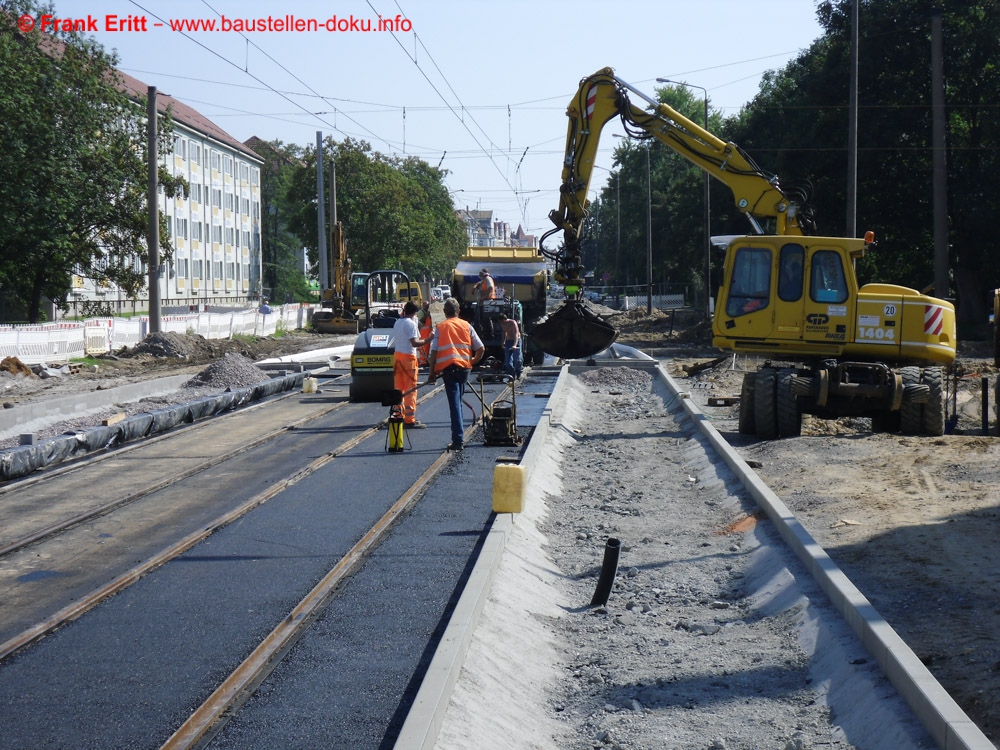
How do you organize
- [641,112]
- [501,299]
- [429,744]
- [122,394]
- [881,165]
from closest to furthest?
[429,744] < [641,112] < [122,394] < [501,299] < [881,165]

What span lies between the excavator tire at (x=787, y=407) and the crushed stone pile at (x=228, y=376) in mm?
11887

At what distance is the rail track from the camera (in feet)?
18.7

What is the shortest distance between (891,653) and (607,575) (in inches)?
105

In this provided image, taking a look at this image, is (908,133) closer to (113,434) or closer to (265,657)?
(113,434)

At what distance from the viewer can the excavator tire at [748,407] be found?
53.3 feet

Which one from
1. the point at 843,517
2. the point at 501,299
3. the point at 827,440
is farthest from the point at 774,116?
the point at 843,517

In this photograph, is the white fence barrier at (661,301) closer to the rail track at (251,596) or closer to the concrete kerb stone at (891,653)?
the rail track at (251,596)

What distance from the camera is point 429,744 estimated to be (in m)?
4.95

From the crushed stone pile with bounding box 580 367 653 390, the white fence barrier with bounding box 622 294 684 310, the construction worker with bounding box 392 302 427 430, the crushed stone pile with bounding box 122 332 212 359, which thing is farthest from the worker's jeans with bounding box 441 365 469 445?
the white fence barrier with bounding box 622 294 684 310

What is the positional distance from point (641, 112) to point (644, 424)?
5.18 metres

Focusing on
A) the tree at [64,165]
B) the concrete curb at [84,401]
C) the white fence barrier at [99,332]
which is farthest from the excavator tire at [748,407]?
the tree at [64,165]

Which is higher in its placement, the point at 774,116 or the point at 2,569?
the point at 774,116

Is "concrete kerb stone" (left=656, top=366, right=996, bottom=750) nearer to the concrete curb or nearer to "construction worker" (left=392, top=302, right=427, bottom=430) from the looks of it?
"construction worker" (left=392, top=302, right=427, bottom=430)

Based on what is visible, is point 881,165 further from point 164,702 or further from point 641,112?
point 164,702
